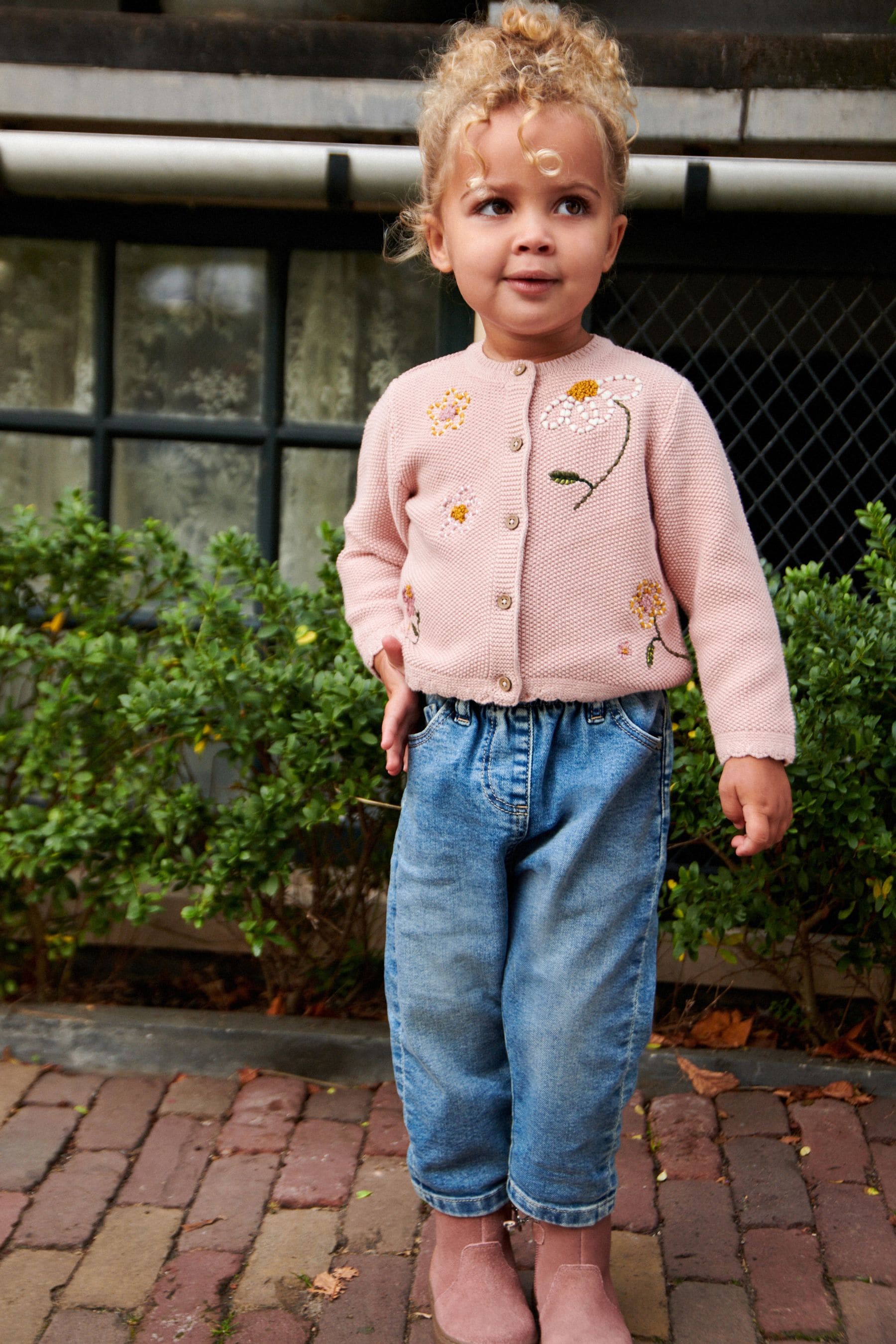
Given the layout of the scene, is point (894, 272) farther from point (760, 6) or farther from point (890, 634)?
point (890, 634)

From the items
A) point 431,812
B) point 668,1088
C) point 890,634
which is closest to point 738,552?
point 431,812

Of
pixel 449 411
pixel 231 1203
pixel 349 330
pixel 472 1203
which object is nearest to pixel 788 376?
pixel 349 330

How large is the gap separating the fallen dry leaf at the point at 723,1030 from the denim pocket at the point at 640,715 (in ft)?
5.02

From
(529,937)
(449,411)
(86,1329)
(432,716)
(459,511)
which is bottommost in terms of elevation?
(86,1329)

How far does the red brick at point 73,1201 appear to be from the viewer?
7.48ft

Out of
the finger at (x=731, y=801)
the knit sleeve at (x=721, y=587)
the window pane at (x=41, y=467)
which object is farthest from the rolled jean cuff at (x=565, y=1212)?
the window pane at (x=41, y=467)

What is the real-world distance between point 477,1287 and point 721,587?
1.22m

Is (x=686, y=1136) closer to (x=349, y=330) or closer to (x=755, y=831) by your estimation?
(x=755, y=831)

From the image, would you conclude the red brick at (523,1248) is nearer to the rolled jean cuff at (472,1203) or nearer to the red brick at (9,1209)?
the rolled jean cuff at (472,1203)

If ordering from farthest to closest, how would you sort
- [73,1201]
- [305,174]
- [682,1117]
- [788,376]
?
[788,376], [305,174], [682,1117], [73,1201]

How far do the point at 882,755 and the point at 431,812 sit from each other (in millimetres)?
1234

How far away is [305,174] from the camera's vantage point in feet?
11.0

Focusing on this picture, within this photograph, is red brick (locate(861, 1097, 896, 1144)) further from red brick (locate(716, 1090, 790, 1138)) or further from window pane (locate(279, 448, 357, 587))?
window pane (locate(279, 448, 357, 587))

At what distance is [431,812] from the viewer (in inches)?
72.9
